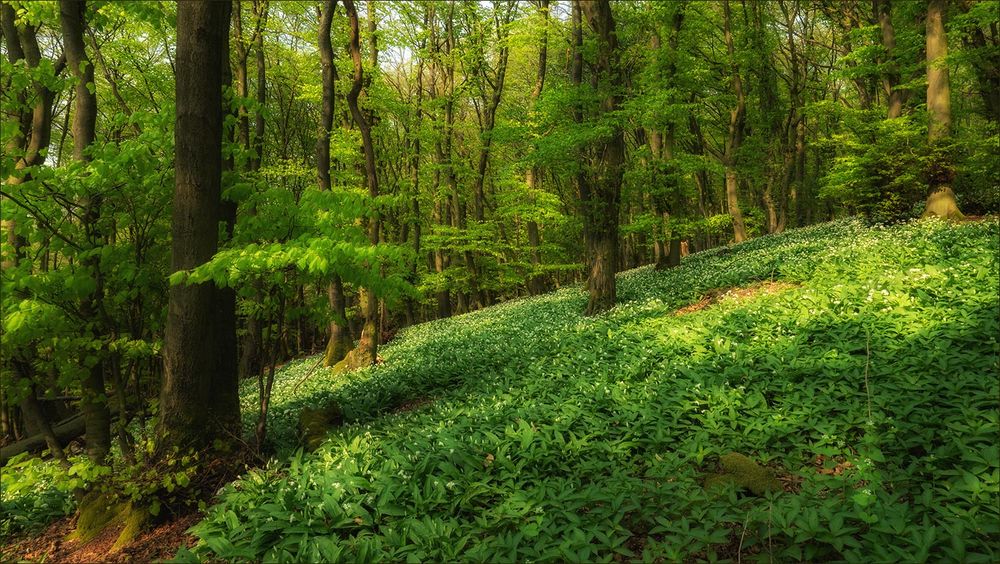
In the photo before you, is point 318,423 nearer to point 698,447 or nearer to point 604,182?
point 698,447

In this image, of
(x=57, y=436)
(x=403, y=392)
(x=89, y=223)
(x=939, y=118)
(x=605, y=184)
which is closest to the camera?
(x=89, y=223)

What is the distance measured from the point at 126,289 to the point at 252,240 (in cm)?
143

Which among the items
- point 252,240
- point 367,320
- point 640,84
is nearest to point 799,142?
point 640,84

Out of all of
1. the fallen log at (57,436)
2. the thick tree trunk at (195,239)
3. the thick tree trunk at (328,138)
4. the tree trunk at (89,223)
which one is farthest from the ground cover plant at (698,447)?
the thick tree trunk at (328,138)

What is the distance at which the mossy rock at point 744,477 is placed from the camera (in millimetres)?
4324

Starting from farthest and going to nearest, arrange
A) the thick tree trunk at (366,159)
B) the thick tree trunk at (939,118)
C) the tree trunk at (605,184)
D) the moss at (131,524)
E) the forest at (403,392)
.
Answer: the tree trunk at (605,184), the thick tree trunk at (366,159), the thick tree trunk at (939,118), the moss at (131,524), the forest at (403,392)

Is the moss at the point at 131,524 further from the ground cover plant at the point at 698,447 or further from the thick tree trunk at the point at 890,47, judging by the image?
the thick tree trunk at the point at 890,47

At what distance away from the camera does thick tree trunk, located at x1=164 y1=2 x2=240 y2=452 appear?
5191mm

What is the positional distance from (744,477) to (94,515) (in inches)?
262

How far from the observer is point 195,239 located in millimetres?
5238

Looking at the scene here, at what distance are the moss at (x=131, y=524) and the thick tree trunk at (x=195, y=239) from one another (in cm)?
66

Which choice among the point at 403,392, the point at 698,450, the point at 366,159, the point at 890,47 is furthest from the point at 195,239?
the point at 890,47

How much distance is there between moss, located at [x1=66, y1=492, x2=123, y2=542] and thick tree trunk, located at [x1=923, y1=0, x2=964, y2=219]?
16.5 metres

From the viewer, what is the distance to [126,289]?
18.0ft
